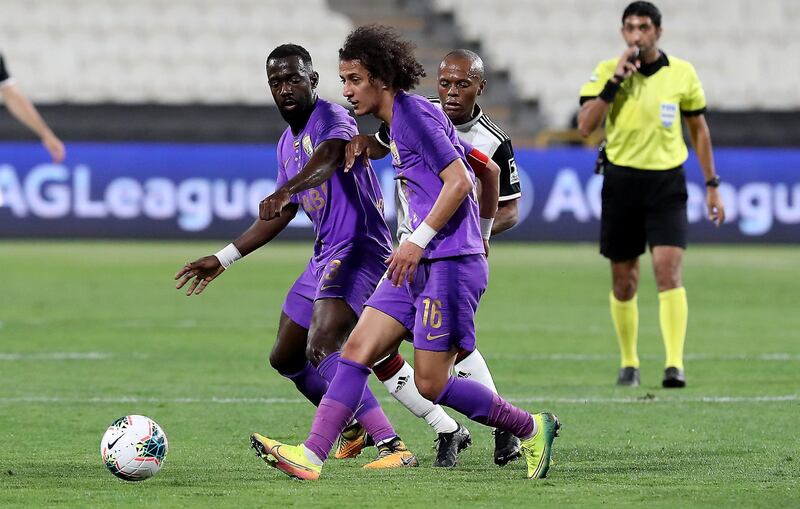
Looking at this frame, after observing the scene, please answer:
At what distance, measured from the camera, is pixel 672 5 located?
2706cm

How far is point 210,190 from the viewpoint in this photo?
21.1 meters

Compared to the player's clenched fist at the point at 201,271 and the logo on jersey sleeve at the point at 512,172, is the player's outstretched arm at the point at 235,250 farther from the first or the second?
the logo on jersey sleeve at the point at 512,172

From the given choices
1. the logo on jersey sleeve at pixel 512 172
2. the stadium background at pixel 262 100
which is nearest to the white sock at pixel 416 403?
the logo on jersey sleeve at pixel 512 172

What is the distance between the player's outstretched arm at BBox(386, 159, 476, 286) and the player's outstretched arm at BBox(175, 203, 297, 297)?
43.8 inches

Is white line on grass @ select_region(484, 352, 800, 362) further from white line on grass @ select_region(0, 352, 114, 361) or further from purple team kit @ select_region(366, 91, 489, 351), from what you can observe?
purple team kit @ select_region(366, 91, 489, 351)

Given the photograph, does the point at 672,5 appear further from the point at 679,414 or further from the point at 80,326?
the point at 679,414

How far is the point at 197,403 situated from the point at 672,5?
66.9 feet

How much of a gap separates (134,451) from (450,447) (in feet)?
4.39

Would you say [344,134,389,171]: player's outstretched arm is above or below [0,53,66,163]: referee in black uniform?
below

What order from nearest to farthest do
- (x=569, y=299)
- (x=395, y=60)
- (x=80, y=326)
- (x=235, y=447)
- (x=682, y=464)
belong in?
1. (x=395, y=60)
2. (x=682, y=464)
3. (x=235, y=447)
4. (x=80, y=326)
5. (x=569, y=299)

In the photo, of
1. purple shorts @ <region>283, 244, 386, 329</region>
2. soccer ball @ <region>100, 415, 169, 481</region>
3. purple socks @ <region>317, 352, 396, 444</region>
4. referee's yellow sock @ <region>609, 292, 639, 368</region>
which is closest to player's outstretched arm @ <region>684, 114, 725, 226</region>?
referee's yellow sock @ <region>609, 292, 639, 368</region>

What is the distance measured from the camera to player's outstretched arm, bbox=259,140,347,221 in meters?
5.94

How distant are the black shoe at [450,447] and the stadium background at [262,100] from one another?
14.3 metres

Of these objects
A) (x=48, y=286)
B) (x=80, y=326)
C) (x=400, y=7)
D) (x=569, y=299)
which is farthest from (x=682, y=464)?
Answer: (x=400, y=7)
